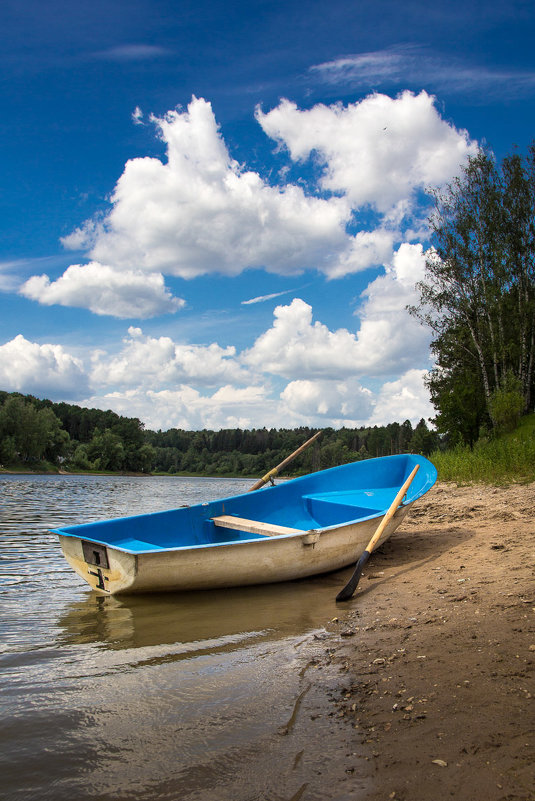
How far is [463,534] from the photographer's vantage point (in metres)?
7.87

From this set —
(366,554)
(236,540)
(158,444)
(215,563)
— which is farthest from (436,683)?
(158,444)

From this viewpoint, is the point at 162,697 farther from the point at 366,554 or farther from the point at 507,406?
the point at 507,406

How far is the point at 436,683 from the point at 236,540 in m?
4.25

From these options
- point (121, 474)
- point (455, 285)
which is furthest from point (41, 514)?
point (121, 474)

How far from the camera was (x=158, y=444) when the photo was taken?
150000 millimetres

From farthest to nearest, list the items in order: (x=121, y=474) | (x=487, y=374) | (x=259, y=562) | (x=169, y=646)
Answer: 1. (x=121, y=474)
2. (x=487, y=374)
3. (x=259, y=562)
4. (x=169, y=646)

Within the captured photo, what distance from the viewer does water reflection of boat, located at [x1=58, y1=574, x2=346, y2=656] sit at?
15.1 ft

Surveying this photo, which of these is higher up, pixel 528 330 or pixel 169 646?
pixel 528 330

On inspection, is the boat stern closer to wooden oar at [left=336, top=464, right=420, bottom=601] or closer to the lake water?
the lake water

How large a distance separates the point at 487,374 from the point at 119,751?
26.6 m

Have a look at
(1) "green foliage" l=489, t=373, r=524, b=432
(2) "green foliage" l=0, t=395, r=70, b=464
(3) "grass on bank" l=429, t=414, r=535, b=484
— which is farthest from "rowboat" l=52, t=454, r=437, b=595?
(2) "green foliage" l=0, t=395, r=70, b=464

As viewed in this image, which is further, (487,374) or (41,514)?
(487,374)

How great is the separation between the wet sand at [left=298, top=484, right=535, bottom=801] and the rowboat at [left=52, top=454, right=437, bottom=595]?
30.1 inches

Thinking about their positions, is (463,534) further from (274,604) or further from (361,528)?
(274,604)
